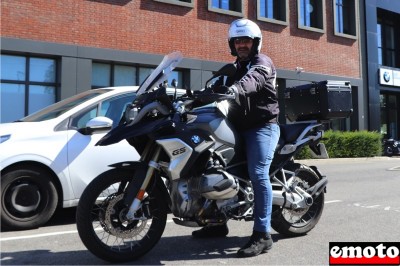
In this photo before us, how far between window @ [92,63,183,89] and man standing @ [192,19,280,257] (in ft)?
36.6

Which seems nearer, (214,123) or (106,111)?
(214,123)

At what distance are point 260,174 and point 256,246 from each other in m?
0.66

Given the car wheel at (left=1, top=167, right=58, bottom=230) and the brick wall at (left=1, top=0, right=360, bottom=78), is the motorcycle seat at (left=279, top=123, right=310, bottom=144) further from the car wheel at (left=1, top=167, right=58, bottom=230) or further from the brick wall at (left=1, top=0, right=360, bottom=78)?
the brick wall at (left=1, top=0, right=360, bottom=78)

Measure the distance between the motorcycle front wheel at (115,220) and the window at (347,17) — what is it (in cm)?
2206

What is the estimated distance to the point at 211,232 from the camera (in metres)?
4.88

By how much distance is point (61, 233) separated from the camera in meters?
5.11

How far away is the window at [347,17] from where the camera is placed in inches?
938

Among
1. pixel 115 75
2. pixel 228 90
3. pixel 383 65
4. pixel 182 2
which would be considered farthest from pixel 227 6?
pixel 228 90

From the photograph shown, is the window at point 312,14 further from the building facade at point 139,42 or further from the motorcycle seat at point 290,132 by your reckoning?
the motorcycle seat at point 290,132

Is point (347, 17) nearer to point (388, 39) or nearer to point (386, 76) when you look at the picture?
point (386, 76)

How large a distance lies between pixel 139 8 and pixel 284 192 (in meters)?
13.1

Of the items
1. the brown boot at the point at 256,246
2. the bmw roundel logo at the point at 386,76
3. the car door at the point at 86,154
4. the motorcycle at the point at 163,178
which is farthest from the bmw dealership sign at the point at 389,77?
the motorcycle at the point at 163,178

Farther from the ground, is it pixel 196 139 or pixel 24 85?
pixel 24 85

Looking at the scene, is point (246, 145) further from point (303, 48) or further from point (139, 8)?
point (303, 48)
